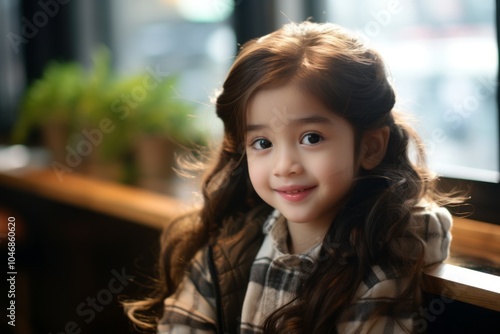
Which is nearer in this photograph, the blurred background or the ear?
the ear

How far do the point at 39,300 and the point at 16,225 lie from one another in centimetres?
34

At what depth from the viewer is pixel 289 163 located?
1.09 m

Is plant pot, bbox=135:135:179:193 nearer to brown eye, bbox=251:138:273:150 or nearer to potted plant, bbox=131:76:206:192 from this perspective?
potted plant, bbox=131:76:206:192

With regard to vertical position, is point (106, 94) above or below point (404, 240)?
below

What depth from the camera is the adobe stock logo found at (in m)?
3.41

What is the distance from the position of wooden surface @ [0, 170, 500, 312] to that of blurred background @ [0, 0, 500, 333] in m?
0.06

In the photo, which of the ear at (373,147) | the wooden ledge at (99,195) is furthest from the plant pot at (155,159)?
the ear at (373,147)

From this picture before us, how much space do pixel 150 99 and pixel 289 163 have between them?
142cm

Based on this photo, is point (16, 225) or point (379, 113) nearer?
point (379, 113)

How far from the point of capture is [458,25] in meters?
Result: 1.72

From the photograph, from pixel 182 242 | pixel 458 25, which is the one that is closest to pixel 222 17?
pixel 458 25

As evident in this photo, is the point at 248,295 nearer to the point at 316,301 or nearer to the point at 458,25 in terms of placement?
the point at 316,301

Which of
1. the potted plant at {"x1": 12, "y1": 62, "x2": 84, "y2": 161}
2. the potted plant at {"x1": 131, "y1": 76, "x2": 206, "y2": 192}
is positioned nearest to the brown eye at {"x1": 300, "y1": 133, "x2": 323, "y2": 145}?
the potted plant at {"x1": 131, "y1": 76, "x2": 206, "y2": 192}

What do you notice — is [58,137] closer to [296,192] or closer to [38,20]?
[38,20]
